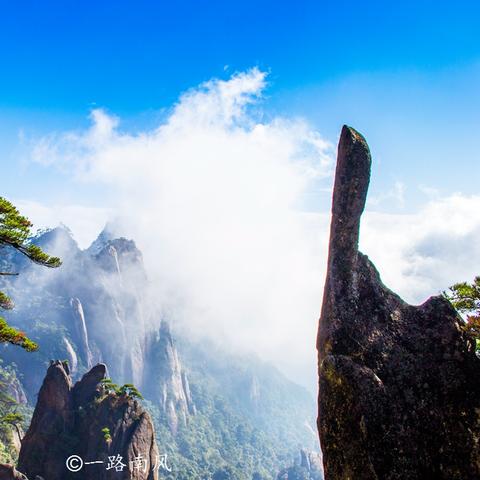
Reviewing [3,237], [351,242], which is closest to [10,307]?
[3,237]

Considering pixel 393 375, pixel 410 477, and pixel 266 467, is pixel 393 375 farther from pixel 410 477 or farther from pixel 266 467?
pixel 266 467

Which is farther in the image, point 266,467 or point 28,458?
point 266,467

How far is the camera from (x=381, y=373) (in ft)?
30.4

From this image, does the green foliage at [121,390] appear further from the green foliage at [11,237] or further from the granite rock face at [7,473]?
the green foliage at [11,237]

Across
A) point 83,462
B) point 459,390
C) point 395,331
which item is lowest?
point 83,462

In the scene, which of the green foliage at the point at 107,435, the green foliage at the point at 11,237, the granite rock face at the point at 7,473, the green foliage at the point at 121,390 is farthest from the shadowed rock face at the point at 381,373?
the green foliage at the point at 121,390

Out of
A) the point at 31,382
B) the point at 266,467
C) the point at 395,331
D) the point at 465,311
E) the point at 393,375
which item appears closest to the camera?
the point at 393,375

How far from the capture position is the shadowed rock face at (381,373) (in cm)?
807

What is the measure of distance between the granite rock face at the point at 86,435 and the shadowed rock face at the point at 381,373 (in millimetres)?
37721

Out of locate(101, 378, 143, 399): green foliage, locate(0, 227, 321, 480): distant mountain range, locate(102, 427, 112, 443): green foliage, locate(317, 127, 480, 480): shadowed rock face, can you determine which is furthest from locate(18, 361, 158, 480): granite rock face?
locate(0, 227, 321, 480): distant mountain range

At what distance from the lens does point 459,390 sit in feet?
28.9

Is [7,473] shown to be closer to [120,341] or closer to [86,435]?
[86,435]

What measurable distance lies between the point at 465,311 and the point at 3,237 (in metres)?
18.9

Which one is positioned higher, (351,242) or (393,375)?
(351,242)
